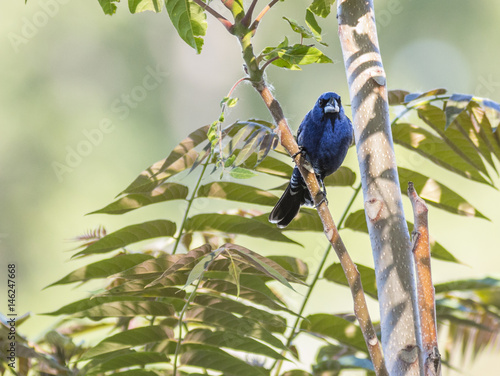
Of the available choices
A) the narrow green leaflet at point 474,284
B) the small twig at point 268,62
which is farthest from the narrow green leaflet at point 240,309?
the small twig at point 268,62

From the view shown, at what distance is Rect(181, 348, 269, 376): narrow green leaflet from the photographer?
4.14ft

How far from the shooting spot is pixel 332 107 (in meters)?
2.15

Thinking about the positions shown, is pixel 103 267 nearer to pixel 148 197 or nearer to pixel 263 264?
pixel 148 197

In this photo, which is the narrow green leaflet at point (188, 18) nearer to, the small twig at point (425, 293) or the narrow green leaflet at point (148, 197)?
the small twig at point (425, 293)

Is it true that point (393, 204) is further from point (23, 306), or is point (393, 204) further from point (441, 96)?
point (23, 306)

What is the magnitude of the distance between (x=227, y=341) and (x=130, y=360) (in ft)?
0.74

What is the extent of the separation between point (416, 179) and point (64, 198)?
6.95 m

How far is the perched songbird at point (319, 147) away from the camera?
6.39 feet

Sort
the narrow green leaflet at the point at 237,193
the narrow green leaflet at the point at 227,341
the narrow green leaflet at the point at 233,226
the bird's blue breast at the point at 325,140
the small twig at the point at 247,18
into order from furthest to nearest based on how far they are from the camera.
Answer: the bird's blue breast at the point at 325,140 → the narrow green leaflet at the point at 237,193 → the narrow green leaflet at the point at 233,226 → the narrow green leaflet at the point at 227,341 → the small twig at the point at 247,18

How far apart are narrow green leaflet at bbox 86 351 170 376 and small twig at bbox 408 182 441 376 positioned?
0.78 meters

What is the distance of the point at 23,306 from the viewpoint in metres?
6.56

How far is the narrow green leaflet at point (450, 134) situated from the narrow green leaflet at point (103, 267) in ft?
2.78

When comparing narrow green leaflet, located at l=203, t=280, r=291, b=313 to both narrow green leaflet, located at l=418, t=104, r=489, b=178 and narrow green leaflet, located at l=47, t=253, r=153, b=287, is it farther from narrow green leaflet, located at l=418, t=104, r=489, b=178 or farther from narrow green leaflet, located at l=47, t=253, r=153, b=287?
narrow green leaflet, located at l=418, t=104, r=489, b=178

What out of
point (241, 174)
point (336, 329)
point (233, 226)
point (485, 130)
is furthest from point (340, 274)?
point (241, 174)
